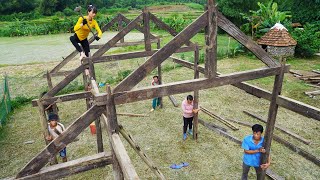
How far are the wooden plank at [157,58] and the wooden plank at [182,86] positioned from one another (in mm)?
118

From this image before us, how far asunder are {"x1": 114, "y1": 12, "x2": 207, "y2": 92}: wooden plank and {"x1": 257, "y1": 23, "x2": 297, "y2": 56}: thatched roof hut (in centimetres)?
1500

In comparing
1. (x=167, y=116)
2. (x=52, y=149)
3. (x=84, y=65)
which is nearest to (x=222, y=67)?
(x=167, y=116)

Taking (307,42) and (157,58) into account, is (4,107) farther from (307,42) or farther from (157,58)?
(307,42)

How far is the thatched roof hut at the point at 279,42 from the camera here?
54.0ft

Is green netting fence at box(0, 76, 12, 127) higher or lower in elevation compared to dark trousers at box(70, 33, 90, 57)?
lower

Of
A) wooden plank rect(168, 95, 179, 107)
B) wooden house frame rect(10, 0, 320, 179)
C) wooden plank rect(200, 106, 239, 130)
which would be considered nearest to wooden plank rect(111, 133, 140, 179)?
wooden house frame rect(10, 0, 320, 179)

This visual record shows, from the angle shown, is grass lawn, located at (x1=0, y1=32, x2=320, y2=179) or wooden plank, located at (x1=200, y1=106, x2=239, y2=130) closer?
grass lawn, located at (x1=0, y1=32, x2=320, y2=179)

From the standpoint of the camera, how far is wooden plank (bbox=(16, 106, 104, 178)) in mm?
3090

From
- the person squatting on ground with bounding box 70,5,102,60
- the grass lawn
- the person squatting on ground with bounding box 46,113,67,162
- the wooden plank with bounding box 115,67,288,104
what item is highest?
the person squatting on ground with bounding box 70,5,102,60

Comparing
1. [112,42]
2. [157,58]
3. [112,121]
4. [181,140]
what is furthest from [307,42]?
[112,121]

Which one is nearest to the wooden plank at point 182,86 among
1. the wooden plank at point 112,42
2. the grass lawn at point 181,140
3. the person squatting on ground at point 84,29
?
the grass lawn at point 181,140

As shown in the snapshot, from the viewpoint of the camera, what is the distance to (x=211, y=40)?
371cm

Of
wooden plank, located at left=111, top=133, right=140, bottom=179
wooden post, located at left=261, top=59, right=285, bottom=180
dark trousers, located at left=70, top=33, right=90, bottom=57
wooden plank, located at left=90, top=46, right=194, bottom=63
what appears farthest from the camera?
wooden plank, located at left=90, top=46, right=194, bottom=63

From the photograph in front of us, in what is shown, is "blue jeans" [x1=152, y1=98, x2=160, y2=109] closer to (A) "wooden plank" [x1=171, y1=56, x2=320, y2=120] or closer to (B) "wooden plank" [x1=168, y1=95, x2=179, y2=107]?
(B) "wooden plank" [x1=168, y1=95, x2=179, y2=107]
